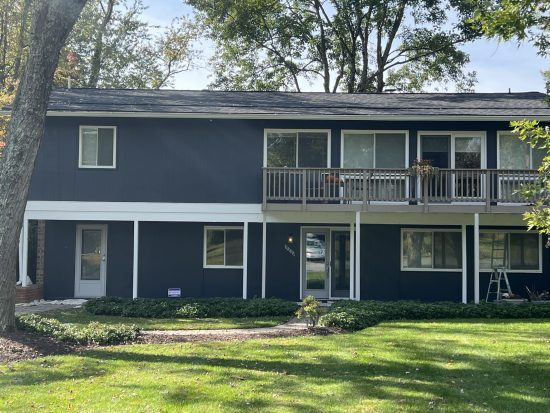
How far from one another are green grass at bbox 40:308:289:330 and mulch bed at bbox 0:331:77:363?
2.60 m

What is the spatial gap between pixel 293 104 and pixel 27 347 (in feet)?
38.3

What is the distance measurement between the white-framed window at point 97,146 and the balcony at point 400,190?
4725mm

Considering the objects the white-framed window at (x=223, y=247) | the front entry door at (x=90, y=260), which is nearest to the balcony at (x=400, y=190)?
the white-framed window at (x=223, y=247)

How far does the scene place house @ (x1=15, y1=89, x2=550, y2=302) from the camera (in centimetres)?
1725

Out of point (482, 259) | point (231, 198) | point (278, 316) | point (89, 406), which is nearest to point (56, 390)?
point (89, 406)

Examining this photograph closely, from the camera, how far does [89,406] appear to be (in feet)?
21.9

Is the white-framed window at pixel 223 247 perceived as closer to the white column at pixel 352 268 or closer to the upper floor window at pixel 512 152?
the white column at pixel 352 268

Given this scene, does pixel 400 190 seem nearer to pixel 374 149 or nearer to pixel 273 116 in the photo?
pixel 374 149

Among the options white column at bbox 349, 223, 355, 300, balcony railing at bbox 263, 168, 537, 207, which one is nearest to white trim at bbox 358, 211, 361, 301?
white column at bbox 349, 223, 355, 300

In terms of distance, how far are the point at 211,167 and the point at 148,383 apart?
1103cm

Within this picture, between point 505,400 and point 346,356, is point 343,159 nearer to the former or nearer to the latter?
point 346,356

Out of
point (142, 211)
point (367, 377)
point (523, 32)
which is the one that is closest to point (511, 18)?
point (523, 32)

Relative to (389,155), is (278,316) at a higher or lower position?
lower

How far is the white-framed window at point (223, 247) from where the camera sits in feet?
62.1
